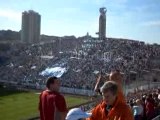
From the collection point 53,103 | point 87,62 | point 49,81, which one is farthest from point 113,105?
point 87,62

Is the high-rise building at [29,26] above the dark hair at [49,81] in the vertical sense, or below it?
above

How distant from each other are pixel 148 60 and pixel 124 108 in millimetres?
49817

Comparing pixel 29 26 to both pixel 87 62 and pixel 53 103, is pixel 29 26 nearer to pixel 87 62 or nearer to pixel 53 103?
pixel 87 62

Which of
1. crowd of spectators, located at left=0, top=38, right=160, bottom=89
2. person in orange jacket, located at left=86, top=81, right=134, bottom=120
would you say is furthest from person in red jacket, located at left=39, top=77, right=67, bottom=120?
crowd of spectators, located at left=0, top=38, right=160, bottom=89

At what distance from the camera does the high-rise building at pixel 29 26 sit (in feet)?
511

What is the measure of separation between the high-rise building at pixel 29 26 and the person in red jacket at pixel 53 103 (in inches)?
5893

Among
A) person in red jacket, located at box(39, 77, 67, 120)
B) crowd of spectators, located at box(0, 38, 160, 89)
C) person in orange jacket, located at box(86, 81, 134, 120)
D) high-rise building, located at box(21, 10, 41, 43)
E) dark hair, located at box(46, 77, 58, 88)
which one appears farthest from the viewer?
high-rise building, located at box(21, 10, 41, 43)

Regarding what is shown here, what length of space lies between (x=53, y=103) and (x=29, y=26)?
153 metres

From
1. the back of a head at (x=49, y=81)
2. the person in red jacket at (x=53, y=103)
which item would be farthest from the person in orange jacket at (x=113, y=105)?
the back of a head at (x=49, y=81)

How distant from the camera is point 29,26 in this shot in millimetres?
156750

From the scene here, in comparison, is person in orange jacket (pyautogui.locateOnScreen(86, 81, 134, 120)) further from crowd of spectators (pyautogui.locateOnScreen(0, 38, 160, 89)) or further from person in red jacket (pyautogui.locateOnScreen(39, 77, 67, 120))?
crowd of spectators (pyautogui.locateOnScreen(0, 38, 160, 89))

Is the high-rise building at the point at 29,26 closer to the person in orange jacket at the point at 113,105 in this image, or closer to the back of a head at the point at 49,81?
the back of a head at the point at 49,81

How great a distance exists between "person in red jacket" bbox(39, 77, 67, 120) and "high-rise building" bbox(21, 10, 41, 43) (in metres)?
150

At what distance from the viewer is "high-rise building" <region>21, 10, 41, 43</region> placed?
155637 mm
